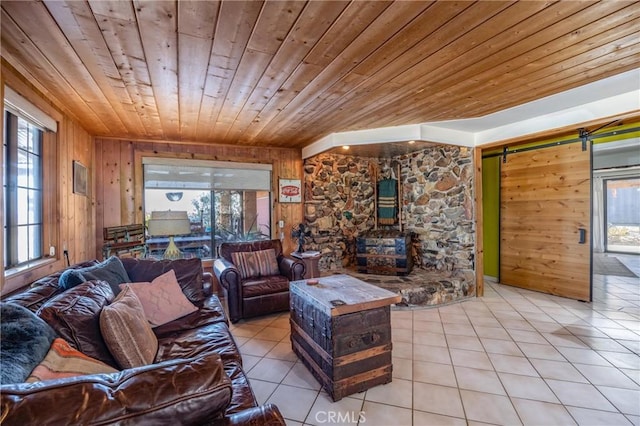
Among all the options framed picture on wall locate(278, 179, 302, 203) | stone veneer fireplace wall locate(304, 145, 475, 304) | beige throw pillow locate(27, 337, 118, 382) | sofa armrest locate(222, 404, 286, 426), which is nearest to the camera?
sofa armrest locate(222, 404, 286, 426)

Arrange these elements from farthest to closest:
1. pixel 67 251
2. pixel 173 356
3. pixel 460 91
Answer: pixel 67 251 < pixel 460 91 < pixel 173 356

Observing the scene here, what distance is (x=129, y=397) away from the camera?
0.73 meters

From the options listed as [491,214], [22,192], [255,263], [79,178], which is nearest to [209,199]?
[255,263]

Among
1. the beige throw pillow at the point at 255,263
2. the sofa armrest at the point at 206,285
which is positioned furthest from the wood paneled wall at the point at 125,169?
the sofa armrest at the point at 206,285

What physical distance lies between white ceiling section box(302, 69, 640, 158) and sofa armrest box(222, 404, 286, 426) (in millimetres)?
3662

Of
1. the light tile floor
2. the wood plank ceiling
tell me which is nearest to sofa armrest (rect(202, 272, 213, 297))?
the light tile floor

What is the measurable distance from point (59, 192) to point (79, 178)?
0.59m

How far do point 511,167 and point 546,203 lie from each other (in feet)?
2.47

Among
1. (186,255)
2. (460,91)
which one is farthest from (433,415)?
(186,255)

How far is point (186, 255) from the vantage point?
452cm

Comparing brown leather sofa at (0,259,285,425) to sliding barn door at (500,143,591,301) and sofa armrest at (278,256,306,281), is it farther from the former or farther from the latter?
sliding barn door at (500,143,591,301)

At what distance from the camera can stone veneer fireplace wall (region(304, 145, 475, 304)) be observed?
14.1 ft

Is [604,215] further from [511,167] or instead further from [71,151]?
[71,151]

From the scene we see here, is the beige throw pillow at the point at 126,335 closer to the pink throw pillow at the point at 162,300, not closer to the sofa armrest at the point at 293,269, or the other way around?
the pink throw pillow at the point at 162,300
